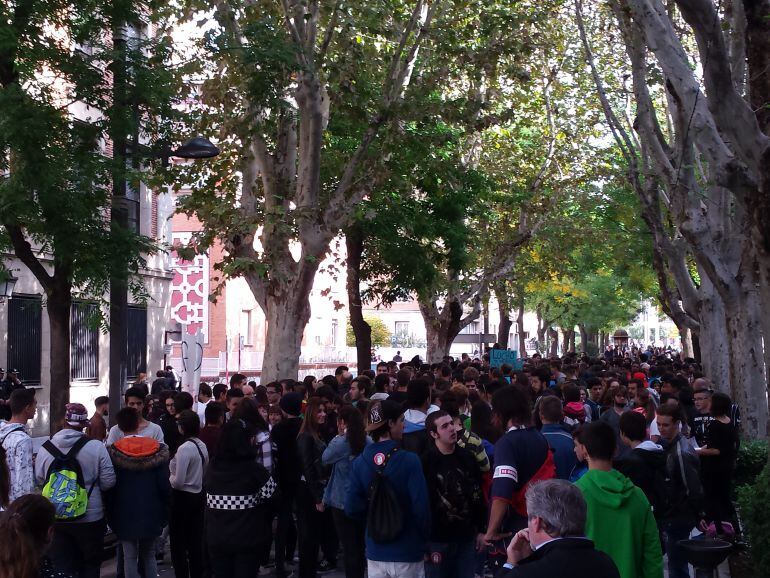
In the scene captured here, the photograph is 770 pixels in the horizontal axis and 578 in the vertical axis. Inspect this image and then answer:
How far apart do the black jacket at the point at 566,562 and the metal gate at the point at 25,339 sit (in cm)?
1990

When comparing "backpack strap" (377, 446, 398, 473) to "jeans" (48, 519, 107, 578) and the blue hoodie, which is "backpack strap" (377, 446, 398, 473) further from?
"jeans" (48, 519, 107, 578)

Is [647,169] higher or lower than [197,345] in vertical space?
higher

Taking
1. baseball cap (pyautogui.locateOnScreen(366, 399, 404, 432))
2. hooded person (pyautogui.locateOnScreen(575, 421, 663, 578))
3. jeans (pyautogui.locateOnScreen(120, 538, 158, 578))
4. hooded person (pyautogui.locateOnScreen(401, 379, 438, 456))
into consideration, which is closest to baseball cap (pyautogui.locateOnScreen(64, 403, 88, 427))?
jeans (pyautogui.locateOnScreen(120, 538, 158, 578))

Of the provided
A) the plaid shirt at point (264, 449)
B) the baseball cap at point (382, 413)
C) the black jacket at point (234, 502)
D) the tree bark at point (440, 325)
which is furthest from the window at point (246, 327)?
the baseball cap at point (382, 413)

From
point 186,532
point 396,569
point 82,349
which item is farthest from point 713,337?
point 82,349

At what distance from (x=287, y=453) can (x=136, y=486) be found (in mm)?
1908

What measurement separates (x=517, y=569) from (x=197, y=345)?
1388cm

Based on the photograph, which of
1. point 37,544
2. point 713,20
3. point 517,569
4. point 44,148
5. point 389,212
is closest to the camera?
point 517,569

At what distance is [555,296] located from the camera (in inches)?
2127

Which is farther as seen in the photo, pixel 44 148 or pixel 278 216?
pixel 278 216

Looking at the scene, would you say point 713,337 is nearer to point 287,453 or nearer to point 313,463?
point 287,453

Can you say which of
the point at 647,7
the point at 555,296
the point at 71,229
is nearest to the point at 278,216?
the point at 71,229

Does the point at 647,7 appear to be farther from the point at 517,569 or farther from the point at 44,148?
the point at 517,569

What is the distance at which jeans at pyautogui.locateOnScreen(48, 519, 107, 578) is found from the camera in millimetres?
7707
